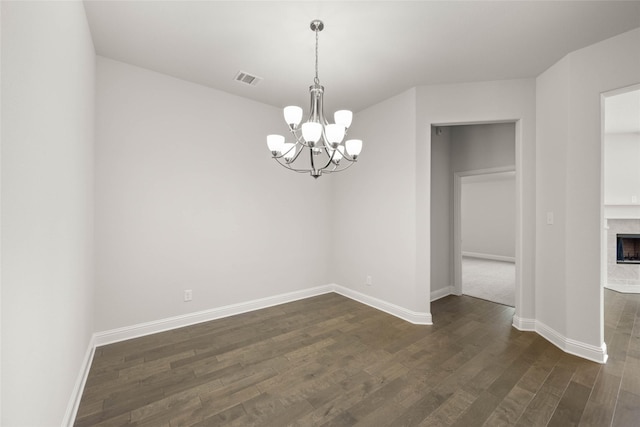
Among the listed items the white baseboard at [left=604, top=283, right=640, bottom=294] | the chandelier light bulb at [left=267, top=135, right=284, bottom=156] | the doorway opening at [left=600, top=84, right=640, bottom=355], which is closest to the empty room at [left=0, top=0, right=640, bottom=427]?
the chandelier light bulb at [left=267, top=135, right=284, bottom=156]

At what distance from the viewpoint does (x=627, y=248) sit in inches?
195

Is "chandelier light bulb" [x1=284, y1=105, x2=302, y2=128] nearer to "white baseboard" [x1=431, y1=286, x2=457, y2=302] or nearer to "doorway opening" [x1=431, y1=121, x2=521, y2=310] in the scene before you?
"doorway opening" [x1=431, y1=121, x2=521, y2=310]

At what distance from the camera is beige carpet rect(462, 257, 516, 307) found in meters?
4.46

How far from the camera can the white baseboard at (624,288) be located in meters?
4.65

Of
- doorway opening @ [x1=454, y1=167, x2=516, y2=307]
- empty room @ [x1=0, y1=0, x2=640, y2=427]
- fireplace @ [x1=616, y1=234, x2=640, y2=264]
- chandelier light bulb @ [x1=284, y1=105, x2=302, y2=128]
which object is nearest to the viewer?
empty room @ [x1=0, y1=0, x2=640, y2=427]

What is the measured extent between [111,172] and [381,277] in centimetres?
347

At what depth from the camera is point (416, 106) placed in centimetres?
340

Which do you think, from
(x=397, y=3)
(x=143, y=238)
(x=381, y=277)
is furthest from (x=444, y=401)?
(x=143, y=238)

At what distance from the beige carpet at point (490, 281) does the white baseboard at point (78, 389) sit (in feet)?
16.2

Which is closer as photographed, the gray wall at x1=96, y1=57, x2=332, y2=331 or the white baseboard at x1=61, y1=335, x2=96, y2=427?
the white baseboard at x1=61, y1=335, x2=96, y2=427

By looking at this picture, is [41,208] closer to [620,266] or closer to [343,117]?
[343,117]

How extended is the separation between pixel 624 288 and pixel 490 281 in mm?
2022

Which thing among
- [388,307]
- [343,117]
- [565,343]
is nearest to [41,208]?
[343,117]

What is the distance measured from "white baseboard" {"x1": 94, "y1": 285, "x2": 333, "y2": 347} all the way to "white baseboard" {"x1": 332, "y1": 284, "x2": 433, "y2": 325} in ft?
1.51
